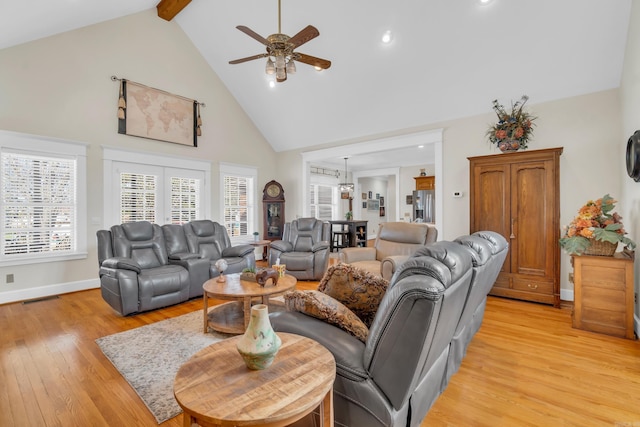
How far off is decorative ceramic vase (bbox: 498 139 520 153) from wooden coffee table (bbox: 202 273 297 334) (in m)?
3.41

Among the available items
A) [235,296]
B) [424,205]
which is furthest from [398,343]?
[424,205]

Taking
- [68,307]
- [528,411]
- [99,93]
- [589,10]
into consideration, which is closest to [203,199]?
[99,93]

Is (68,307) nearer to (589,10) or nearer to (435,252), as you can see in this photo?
(435,252)

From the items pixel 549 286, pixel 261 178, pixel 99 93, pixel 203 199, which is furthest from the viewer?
pixel 261 178

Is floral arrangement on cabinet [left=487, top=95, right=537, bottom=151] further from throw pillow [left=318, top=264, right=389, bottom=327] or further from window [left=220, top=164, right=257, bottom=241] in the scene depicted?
window [left=220, top=164, right=257, bottom=241]

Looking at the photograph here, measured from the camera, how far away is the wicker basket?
2965 millimetres

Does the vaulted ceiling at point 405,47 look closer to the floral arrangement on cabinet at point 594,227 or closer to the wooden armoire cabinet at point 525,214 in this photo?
the wooden armoire cabinet at point 525,214

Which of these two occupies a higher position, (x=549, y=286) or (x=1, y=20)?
(x=1, y=20)

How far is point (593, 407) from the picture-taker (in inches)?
74.4

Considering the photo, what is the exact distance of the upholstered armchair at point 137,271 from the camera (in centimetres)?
342

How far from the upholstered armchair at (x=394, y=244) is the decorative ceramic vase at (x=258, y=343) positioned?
293cm

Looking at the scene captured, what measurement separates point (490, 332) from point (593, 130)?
9.70ft

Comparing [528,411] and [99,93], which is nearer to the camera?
[528,411]

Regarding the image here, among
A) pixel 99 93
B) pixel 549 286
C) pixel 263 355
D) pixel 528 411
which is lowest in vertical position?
pixel 528 411
